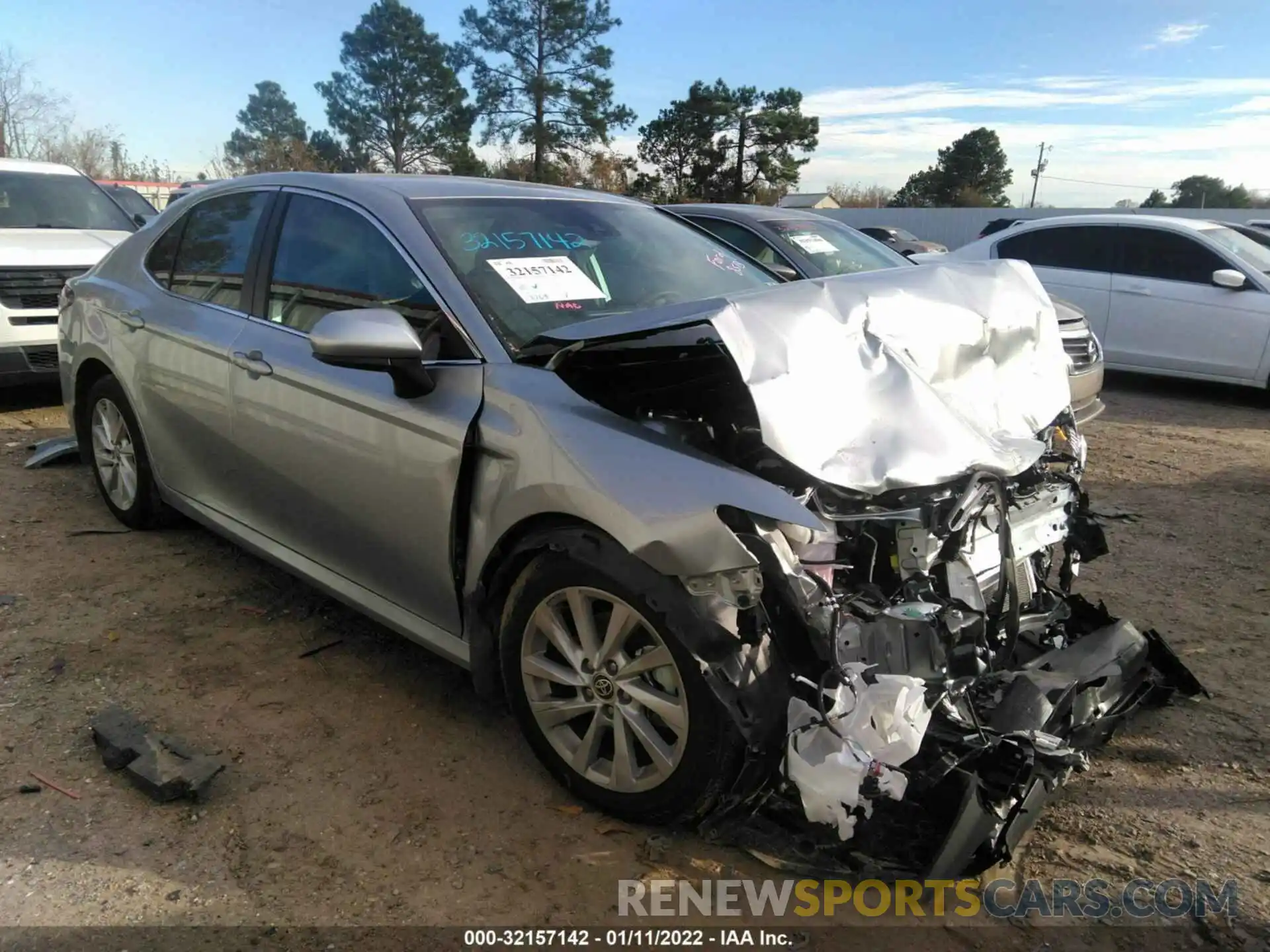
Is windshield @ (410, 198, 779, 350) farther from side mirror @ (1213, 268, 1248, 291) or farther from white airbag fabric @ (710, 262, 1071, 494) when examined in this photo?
side mirror @ (1213, 268, 1248, 291)

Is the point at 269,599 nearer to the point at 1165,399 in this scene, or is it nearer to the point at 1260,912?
the point at 1260,912

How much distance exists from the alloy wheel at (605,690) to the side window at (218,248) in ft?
6.71

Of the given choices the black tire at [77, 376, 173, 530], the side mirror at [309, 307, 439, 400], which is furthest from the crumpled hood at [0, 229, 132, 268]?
the side mirror at [309, 307, 439, 400]

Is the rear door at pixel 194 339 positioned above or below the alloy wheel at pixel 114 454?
above

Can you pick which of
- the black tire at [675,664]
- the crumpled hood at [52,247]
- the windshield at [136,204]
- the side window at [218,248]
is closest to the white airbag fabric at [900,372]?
the black tire at [675,664]

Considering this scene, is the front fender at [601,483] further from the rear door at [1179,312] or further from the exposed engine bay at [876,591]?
the rear door at [1179,312]

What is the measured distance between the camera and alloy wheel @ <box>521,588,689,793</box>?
246 cm

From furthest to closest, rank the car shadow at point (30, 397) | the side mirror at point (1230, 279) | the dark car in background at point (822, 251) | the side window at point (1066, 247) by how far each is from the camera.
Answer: the side window at point (1066, 247) → the side mirror at point (1230, 279) → the car shadow at point (30, 397) → the dark car in background at point (822, 251)

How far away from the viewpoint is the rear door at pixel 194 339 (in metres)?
3.76

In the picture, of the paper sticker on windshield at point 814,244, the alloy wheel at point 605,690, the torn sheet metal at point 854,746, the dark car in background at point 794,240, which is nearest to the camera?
the torn sheet metal at point 854,746

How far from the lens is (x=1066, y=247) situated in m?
9.51

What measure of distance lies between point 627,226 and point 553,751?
6.65ft

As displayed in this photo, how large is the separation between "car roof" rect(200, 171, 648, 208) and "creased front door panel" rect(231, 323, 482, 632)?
0.60 metres

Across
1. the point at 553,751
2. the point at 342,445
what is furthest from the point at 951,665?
the point at 342,445
